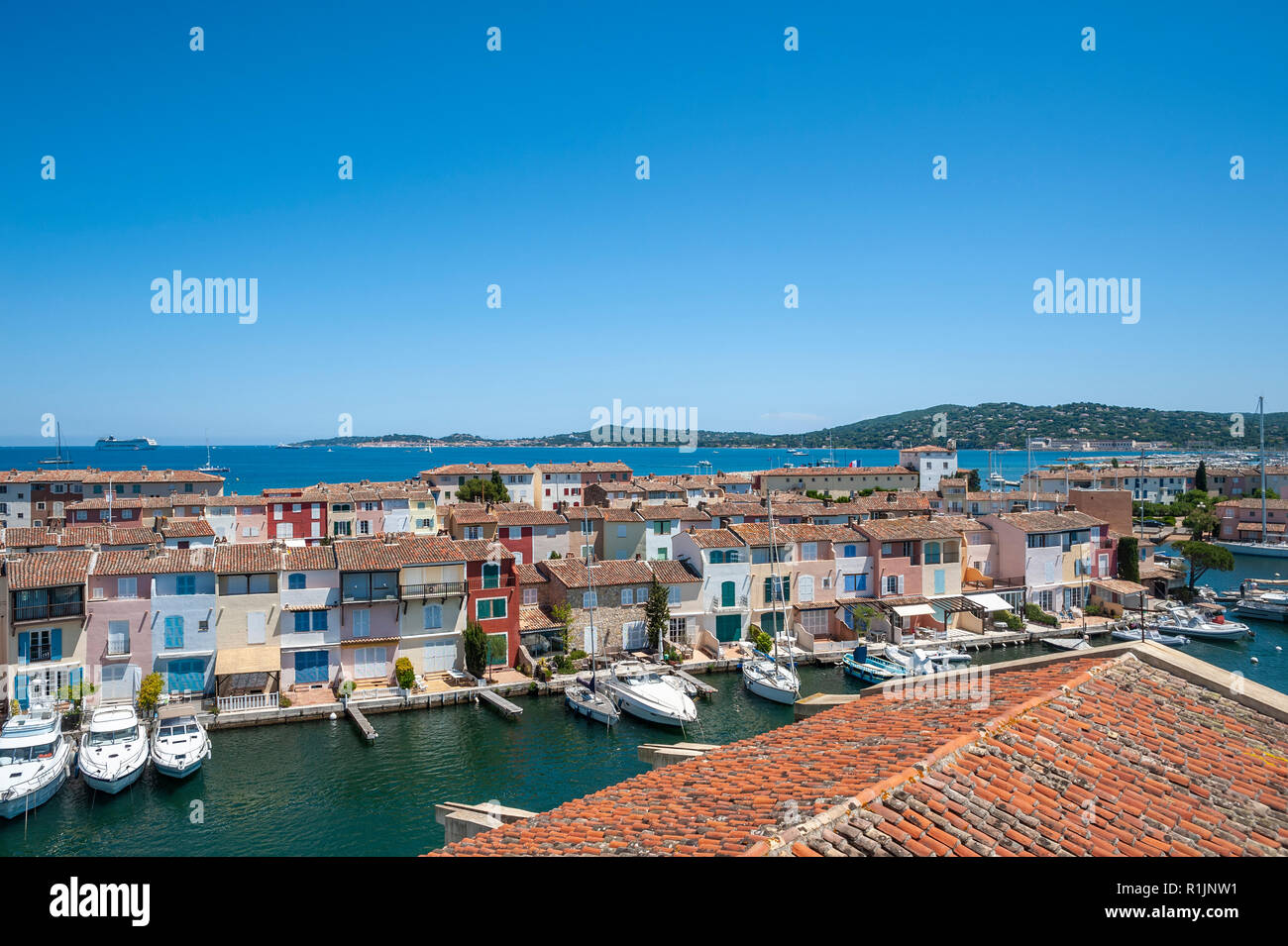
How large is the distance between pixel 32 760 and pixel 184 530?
34.2 metres

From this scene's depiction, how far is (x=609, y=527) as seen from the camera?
5591 centimetres

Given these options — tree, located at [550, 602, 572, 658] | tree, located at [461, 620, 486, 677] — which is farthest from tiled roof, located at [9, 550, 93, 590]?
tree, located at [550, 602, 572, 658]

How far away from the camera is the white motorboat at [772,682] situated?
37562 mm

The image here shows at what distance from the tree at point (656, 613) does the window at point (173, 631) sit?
72.1ft

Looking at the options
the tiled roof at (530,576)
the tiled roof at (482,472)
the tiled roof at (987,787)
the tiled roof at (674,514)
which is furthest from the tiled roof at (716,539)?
the tiled roof at (482,472)

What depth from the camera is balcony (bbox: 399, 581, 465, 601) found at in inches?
1500

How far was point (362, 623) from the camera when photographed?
37656 mm

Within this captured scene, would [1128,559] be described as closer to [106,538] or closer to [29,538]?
[106,538]

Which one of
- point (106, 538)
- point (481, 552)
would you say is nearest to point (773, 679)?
point (481, 552)

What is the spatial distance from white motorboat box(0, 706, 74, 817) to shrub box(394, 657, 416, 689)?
40.3 ft

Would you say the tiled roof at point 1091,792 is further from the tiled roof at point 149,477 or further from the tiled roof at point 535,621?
the tiled roof at point 149,477
